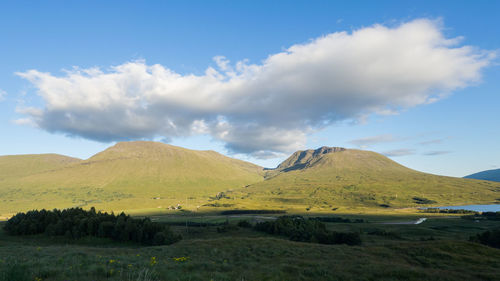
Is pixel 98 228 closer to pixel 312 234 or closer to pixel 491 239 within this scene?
pixel 312 234

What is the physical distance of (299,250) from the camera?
127 ft

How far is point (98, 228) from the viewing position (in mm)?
67750

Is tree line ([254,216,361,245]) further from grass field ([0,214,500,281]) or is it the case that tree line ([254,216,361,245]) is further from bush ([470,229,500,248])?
bush ([470,229,500,248])

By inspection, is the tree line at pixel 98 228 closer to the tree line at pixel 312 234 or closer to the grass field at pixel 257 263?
the grass field at pixel 257 263

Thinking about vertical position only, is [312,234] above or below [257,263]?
below

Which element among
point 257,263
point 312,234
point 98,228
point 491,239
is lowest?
point 491,239

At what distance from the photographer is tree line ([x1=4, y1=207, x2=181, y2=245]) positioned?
64.7 meters

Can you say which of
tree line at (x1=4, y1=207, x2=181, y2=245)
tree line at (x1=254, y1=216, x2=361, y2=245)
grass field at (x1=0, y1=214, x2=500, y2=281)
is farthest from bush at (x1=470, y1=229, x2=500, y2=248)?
tree line at (x1=4, y1=207, x2=181, y2=245)

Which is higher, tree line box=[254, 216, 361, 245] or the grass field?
the grass field

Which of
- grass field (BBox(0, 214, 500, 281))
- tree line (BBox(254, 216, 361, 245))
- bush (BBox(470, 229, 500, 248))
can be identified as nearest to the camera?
grass field (BBox(0, 214, 500, 281))

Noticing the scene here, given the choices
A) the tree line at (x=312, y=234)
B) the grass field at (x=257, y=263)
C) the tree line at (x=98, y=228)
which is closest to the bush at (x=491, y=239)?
the tree line at (x=312, y=234)

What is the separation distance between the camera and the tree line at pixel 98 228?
64.7 metres

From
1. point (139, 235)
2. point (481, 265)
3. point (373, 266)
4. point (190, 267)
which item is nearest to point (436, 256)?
point (481, 265)

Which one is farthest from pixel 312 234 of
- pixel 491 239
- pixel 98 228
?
pixel 98 228
